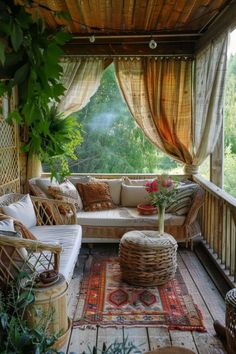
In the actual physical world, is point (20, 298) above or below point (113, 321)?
above

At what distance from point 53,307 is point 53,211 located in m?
1.57

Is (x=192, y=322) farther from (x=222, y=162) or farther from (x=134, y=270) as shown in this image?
(x=222, y=162)

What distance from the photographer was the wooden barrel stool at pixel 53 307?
2.05 metres

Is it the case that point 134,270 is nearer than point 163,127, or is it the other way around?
point 134,270

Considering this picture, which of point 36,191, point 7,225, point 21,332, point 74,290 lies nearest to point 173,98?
point 36,191

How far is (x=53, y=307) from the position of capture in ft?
6.89

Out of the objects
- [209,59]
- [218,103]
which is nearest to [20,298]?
[218,103]

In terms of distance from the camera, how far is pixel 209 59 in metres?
3.83

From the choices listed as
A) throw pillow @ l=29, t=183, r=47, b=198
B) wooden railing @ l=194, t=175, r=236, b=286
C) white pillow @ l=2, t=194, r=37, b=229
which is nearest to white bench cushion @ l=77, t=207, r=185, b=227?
wooden railing @ l=194, t=175, r=236, b=286

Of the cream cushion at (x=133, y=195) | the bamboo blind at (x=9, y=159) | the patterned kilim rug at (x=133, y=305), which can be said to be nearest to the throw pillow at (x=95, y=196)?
the cream cushion at (x=133, y=195)

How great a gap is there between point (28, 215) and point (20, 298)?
1467 millimetres

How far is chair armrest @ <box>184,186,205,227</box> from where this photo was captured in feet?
12.9

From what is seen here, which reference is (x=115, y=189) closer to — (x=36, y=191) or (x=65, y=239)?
(x=36, y=191)

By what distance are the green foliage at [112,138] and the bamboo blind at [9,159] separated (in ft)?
3.25
